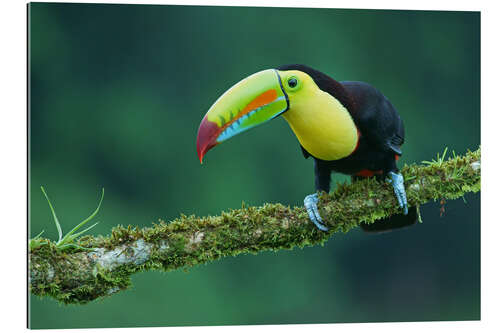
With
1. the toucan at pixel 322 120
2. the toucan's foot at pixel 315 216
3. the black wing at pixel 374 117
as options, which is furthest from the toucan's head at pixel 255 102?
the toucan's foot at pixel 315 216

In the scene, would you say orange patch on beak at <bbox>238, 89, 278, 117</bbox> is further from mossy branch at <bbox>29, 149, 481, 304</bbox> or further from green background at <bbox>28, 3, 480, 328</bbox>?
green background at <bbox>28, 3, 480, 328</bbox>

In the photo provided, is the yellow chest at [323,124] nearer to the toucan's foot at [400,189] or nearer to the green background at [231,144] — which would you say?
the toucan's foot at [400,189]

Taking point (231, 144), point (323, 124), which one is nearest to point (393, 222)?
point (323, 124)

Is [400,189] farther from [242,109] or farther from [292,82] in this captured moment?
[242,109]

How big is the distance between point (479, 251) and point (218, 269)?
205 centimetres

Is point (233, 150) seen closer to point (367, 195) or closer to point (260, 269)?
point (260, 269)

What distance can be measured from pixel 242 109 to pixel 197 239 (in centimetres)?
54

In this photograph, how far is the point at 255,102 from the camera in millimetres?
2508

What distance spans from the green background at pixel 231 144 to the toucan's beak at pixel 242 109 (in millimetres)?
689

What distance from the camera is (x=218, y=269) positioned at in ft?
15.2

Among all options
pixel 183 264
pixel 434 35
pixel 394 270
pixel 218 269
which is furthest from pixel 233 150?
pixel 183 264

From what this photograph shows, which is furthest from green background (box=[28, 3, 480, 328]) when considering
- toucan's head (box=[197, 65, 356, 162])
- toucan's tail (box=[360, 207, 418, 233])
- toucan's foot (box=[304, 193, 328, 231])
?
toucan's foot (box=[304, 193, 328, 231])

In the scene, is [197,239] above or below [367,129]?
below
